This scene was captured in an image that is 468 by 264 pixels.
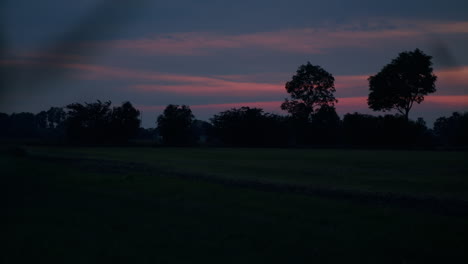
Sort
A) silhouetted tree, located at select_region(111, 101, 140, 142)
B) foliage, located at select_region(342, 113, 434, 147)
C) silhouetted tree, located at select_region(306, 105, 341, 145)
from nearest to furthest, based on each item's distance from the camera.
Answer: foliage, located at select_region(342, 113, 434, 147)
silhouetted tree, located at select_region(306, 105, 341, 145)
silhouetted tree, located at select_region(111, 101, 140, 142)

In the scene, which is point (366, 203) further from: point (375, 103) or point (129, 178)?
point (375, 103)

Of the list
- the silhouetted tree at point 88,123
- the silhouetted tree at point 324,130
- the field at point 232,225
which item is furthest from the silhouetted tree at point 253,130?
the field at point 232,225

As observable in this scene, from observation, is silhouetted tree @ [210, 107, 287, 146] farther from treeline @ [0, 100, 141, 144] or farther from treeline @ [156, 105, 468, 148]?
treeline @ [0, 100, 141, 144]

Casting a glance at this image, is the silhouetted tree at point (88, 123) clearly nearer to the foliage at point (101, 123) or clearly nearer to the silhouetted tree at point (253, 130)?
the foliage at point (101, 123)

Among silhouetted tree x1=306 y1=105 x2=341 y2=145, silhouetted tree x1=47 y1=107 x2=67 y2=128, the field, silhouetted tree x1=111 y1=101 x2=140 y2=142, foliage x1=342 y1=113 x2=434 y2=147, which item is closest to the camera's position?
the field

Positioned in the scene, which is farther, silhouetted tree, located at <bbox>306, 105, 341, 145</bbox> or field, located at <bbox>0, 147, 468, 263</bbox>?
silhouetted tree, located at <bbox>306, 105, 341, 145</bbox>

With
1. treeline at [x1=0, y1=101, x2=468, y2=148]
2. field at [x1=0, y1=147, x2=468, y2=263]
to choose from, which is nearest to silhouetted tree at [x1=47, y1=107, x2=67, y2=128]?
treeline at [x1=0, y1=101, x2=468, y2=148]

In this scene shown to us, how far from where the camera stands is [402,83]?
82.8 m

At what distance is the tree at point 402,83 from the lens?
3214 inches

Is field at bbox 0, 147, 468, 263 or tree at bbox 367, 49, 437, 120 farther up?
tree at bbox 367, 49, 437, 120

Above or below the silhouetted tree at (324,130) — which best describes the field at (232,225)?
below

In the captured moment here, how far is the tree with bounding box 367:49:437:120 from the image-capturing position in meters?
81.6

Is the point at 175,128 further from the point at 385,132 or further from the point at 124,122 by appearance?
the point at 385,132

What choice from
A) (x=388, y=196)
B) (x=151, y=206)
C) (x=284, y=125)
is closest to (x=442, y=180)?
(x=388, y=196)
